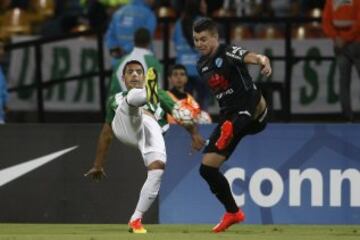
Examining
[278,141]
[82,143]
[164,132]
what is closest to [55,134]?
[82,143]

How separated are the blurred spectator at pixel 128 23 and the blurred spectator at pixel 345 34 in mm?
2482

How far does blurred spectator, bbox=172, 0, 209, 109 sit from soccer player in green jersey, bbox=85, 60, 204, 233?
13.4 ft

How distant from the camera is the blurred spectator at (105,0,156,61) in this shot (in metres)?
18.5

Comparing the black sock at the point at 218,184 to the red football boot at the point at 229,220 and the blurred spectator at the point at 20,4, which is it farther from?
the blurred spectator at the point at 20,4

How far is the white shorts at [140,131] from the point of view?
13812mm

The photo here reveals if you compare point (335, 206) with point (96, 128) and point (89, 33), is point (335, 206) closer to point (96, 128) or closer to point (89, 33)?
point (96, 128)

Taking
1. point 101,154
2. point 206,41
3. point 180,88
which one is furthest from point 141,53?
point 206,41

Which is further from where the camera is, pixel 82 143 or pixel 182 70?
pixel 182 70

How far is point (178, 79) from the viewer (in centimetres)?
1719

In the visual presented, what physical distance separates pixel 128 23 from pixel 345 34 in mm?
3018

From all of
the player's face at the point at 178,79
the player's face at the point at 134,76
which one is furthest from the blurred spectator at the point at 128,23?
the player's face at the point at 134,76

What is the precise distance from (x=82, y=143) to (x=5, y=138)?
90cm

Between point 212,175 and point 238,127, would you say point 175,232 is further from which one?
point 238,127

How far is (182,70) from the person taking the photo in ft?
56.9
